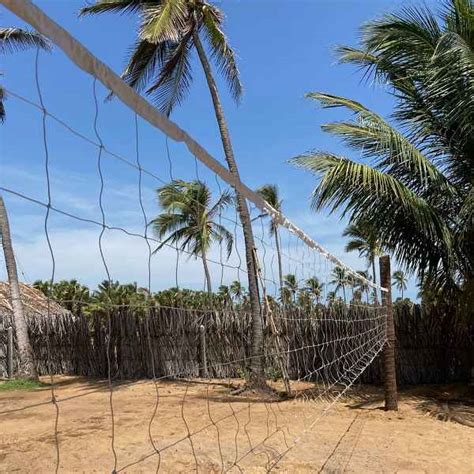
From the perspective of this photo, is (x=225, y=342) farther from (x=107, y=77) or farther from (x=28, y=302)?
(x=107, y=77)

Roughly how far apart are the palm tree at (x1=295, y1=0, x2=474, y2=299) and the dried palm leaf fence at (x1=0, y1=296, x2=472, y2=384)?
1282 mm

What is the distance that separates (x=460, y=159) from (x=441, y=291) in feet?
7.13

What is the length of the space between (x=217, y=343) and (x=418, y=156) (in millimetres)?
5409

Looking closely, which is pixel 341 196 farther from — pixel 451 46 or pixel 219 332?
pixel 219 332

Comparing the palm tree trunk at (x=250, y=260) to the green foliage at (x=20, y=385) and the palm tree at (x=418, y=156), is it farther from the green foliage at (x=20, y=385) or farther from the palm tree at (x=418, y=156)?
the green foliage at (x=20, y=385)

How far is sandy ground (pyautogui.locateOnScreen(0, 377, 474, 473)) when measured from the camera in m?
4.75

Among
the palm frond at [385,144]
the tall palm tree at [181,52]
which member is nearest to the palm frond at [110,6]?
the tall palm tree at [181,52]

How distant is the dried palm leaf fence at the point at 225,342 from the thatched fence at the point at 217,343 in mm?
17

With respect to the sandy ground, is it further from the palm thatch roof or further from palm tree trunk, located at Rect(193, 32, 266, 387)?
the palm thatch roof

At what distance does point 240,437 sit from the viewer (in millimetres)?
5816

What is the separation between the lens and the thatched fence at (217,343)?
32.3ft

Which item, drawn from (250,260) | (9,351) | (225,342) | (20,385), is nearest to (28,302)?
(9,351)

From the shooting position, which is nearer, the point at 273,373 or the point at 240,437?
the point at 240,437

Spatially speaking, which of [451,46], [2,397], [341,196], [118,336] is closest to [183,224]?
[118,336]
